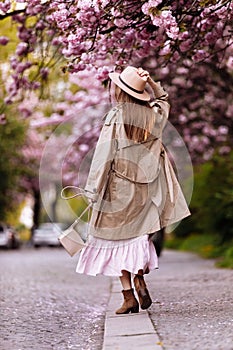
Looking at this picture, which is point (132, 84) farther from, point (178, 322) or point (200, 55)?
point (200, 55)

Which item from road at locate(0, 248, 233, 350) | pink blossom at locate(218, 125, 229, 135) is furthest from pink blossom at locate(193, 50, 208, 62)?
pink blossom at locate(218, 125, 229, 135)

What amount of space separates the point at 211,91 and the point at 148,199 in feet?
42.1

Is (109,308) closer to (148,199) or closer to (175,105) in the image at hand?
(148,199)

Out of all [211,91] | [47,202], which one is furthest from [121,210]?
[211,91]

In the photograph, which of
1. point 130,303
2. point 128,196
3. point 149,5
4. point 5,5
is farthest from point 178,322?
point 5,5

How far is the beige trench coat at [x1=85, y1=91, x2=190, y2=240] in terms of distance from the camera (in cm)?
805

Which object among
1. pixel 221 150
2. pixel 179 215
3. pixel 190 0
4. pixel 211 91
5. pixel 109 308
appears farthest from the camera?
pixel 221 150

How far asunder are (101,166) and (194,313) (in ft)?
4.77

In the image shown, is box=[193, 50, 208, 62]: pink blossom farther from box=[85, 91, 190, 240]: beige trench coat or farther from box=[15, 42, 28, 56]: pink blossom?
box=[85, 91, 190, 240]: beige trench coat

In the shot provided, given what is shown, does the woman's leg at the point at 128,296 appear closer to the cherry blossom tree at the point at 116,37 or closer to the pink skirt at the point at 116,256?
the pink skirt at the point at 116,256

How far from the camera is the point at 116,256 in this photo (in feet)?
26.5

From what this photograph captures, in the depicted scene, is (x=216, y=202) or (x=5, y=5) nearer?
(x=5, y=5)

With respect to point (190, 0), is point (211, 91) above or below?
below

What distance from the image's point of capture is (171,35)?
31.5 feet
